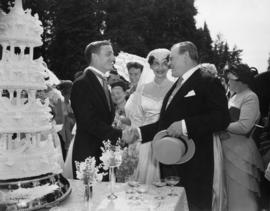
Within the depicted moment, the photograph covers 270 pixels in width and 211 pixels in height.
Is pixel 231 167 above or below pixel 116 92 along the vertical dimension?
below

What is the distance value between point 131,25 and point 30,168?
31155 millimetres

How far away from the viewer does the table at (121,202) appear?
112 inches

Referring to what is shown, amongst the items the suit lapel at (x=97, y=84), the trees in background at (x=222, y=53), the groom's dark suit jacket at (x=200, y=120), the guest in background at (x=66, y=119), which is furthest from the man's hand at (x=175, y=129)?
the trees in background at (x=222, y=53)

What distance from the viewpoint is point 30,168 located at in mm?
2803

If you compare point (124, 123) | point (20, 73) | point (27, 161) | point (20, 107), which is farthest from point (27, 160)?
point (124, 123)

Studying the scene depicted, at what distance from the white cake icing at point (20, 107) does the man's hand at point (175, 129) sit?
1257mm

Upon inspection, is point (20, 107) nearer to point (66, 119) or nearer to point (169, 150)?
point (169, 150)

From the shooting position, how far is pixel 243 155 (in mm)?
4840

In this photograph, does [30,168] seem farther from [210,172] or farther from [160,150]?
[210,172]

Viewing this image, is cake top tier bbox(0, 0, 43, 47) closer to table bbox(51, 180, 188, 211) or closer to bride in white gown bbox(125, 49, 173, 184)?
table bbox(51, 180, 188, 211)

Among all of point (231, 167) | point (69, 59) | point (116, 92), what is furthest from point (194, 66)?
point (69, 59)

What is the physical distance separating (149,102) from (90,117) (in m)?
0.90

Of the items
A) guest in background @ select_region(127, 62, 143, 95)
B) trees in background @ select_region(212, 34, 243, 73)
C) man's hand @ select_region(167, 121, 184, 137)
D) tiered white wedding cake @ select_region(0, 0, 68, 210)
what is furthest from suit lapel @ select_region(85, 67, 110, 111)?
trees in background @ select_region(212, 34, 243, 73)

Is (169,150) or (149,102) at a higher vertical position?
(149,102)
